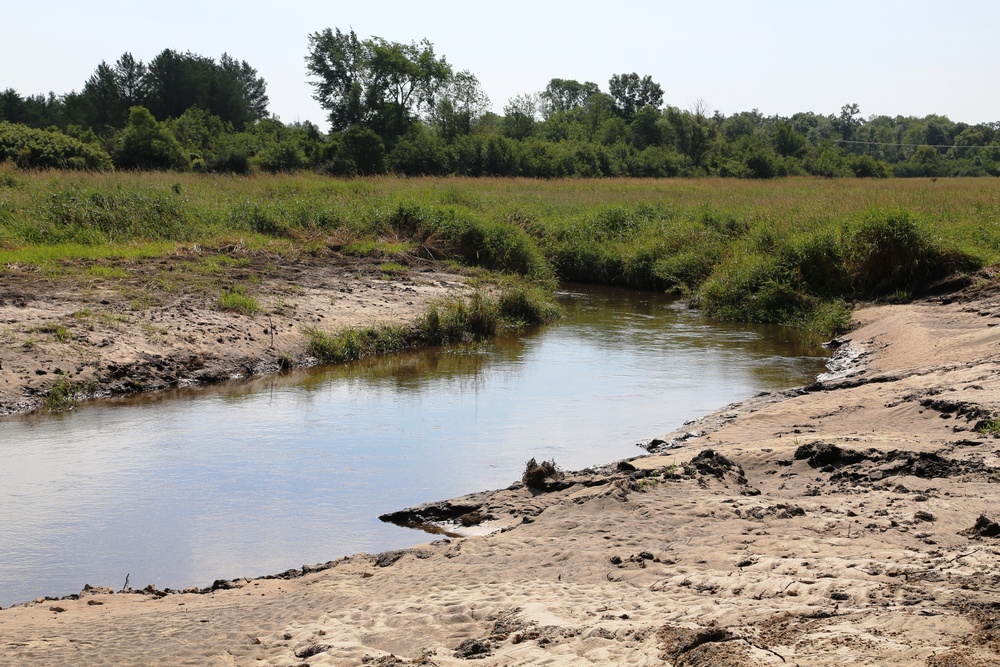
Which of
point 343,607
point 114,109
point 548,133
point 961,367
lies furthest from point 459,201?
point 114,109

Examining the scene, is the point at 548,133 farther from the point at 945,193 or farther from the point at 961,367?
the point at 961,367

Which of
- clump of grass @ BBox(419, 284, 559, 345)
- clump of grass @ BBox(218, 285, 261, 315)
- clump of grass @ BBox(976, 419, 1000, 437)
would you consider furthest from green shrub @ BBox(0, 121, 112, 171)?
clump of grass @ BBox(976, 419, 1000, 437)

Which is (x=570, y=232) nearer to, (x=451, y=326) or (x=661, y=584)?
(x=451, y=326)

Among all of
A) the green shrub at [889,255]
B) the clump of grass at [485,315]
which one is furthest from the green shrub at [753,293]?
the clump of grass at [485,315]

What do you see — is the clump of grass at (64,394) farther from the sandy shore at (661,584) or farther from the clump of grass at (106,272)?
the sandy shore at (661,584)

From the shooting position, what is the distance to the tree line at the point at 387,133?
3566 centimetres

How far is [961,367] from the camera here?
31.3 feet

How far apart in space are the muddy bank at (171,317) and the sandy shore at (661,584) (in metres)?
5.85

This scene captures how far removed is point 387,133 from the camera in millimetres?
48344

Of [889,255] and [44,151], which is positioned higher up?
[44,151]

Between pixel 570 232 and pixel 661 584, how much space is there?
19897 mm

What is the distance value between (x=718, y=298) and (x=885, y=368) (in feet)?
22.7

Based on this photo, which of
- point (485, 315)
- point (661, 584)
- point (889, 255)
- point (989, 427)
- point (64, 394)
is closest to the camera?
point (661, 584)

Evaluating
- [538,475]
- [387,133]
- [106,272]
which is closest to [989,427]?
[538,475]
